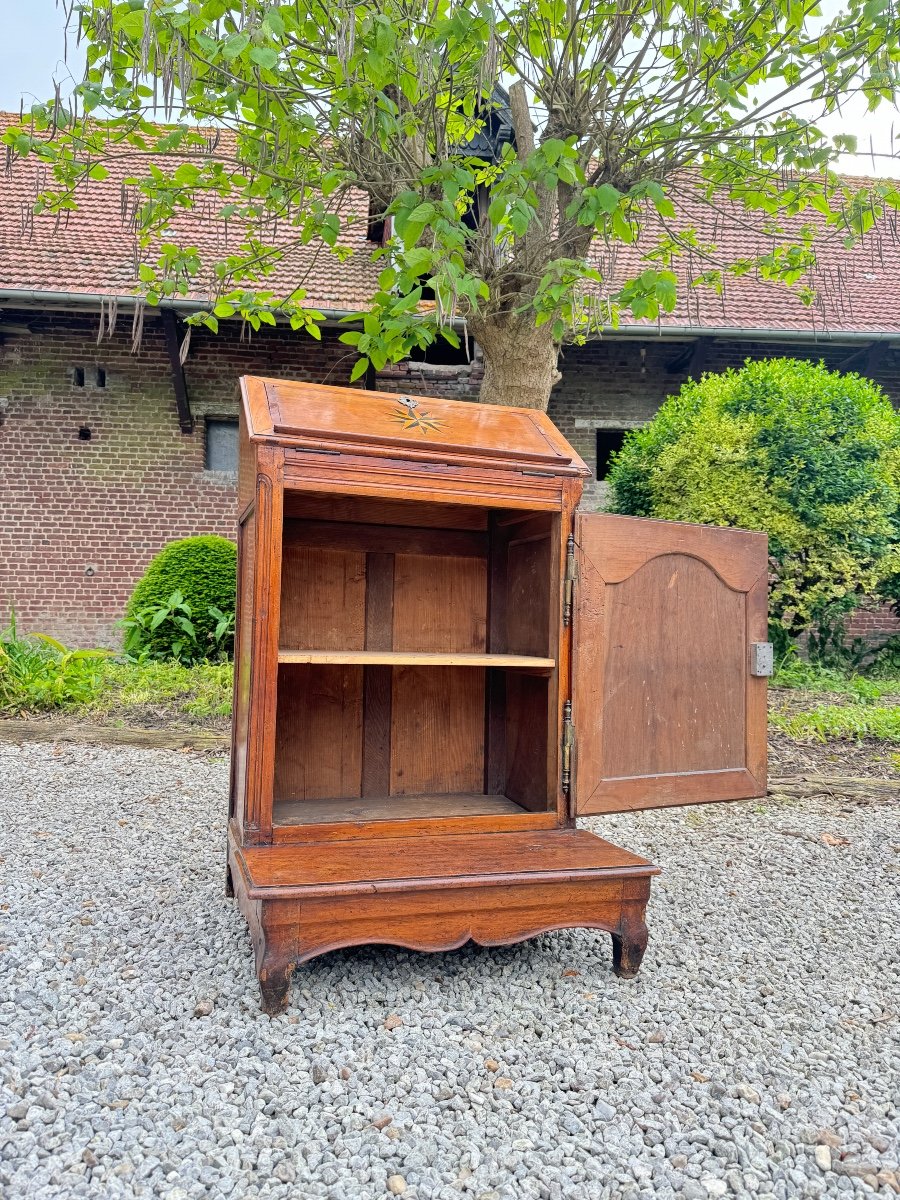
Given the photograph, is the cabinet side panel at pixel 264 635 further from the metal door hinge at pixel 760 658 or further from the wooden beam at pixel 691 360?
the wooden beam at pixel 691 360

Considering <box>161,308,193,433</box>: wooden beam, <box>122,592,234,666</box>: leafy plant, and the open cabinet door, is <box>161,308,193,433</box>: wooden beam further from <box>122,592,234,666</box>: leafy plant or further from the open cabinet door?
the open cabinet door

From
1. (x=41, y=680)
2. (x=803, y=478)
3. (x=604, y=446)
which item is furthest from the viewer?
(x=604, y=446)

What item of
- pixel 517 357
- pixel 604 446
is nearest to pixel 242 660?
pixel 517 357

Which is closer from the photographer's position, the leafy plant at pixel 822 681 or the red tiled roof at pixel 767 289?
the leafy plant at pixel 822 681

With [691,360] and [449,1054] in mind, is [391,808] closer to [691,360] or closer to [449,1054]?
[449,1054]

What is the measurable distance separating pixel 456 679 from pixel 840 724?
3578 millimetres

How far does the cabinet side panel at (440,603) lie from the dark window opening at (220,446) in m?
7.33

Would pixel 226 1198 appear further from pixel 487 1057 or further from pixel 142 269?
pixel 142 269

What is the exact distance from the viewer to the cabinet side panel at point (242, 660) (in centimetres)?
225

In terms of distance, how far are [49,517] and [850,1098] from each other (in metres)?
9.72

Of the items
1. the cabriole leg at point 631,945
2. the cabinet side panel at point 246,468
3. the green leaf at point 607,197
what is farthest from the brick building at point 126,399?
the cabriole leg at point 631,945

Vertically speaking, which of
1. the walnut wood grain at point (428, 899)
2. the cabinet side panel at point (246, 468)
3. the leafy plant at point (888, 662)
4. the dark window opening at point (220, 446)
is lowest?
the walnut wood grain at point (428, 899)

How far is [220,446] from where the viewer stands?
9766mm

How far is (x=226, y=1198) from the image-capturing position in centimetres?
130
